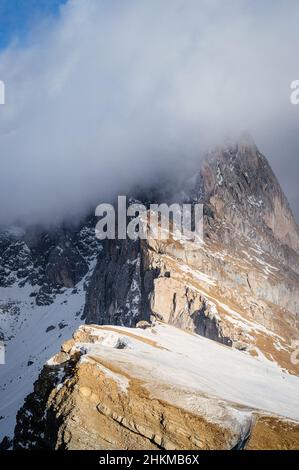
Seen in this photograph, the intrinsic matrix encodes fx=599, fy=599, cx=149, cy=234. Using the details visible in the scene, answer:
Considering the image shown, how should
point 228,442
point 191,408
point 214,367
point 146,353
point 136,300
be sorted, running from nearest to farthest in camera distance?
1. point 228,442
2. point 191,408
3. point 146,353
4. point 214,367
5. point 136,300

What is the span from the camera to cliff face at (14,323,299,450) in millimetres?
41094

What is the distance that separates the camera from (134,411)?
4278 cm

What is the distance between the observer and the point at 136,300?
7318 inches

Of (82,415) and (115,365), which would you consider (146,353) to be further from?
(82,415)

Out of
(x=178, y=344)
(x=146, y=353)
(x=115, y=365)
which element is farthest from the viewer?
(x=178, y=344)

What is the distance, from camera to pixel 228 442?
40.3 metres

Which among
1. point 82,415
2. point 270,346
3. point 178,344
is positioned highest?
point 82,415

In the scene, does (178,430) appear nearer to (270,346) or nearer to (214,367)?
(214,367)

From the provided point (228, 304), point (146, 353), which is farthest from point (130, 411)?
point (228, 304)

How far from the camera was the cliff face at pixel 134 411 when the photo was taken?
4109 centimetres

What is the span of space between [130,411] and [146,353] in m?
20.9

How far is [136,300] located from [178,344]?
9838 centimetres

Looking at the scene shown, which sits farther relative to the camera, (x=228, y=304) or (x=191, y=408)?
(x=228, y=304)
